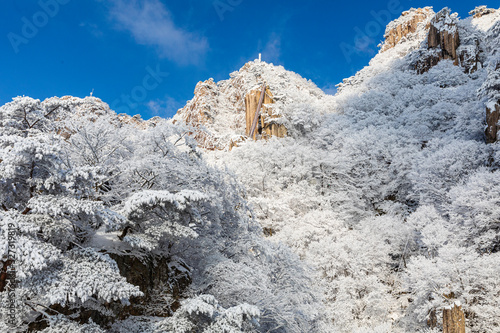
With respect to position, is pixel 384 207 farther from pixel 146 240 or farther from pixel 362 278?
pixel 146 240

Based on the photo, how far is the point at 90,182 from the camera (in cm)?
616

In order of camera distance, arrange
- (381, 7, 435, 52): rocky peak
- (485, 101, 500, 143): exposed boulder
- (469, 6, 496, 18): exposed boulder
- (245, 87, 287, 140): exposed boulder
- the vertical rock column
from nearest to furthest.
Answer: the vertical rock column
(485, 101, 500, 143): exposed boulder
(245, 87, 287, 140): exposed boulder
(469, 6, 496, 18): exposed boulder
(381, 7, 435, 52): rocky peak

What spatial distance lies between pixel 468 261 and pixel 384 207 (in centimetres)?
898

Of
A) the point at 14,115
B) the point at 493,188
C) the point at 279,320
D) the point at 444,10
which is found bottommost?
the point at 279,320

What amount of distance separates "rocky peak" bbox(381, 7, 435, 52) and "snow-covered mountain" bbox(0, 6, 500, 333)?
2981 centimetres

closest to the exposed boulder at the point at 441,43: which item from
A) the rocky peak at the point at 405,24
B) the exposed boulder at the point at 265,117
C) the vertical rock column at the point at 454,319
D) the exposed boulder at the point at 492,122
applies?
the exposed boulder at the point at 265,117

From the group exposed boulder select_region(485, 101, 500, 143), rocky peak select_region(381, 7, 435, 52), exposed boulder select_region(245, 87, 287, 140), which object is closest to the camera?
exposed boulder select_region(485, 101, 500, 143)

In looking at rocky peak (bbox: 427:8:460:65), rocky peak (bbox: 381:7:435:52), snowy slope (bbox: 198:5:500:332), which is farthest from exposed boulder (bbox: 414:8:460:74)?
rocky peak (bbox: 381:7:435:52)

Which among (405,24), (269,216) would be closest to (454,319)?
(269,216)

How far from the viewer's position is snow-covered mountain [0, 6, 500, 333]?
5828mm

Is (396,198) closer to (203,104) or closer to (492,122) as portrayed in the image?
(492,122)

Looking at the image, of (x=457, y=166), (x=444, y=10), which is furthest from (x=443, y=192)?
(x=444, y=10)

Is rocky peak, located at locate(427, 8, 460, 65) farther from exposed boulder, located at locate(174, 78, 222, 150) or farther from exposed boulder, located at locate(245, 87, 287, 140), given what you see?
exposed boulder, located at locate(174, 78, 222, 150)

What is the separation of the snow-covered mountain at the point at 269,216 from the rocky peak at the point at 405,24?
29814mm
